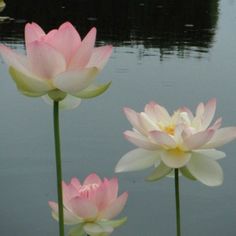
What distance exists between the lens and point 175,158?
586 millimetres

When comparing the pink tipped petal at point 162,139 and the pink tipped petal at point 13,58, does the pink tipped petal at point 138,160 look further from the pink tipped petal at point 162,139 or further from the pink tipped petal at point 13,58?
the pink tipped petal at point 13,58

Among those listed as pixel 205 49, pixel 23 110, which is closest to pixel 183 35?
pixel 205 49

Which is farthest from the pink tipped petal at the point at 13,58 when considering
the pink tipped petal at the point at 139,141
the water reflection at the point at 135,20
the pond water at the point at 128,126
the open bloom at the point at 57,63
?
the water reflection at the point at 135,20

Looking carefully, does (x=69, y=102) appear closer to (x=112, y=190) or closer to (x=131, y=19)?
(x=112, y=190)

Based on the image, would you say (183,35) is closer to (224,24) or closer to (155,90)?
(224,24)

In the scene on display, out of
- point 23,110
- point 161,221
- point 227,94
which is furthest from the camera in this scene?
point 227,94

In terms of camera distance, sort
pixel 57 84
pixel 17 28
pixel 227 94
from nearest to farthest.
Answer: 1. pixel 57 84
2. pixel 227 94
3. pixel 17 28

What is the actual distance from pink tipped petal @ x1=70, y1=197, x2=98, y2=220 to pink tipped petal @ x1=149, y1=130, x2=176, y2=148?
10 centimetres

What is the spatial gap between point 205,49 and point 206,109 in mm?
7490

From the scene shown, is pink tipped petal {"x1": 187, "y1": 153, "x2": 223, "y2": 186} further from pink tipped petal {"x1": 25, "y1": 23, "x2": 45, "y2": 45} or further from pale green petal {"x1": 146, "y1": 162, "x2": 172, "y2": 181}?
pink tipped petal {"x1": 25, "y1": 23, "x2": 45, "y2": 45}

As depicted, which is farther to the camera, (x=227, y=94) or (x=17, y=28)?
(x=17, y=28)

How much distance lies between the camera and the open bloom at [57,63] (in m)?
0.54

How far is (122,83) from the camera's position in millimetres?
6102

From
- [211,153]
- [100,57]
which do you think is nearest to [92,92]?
[100,57]
